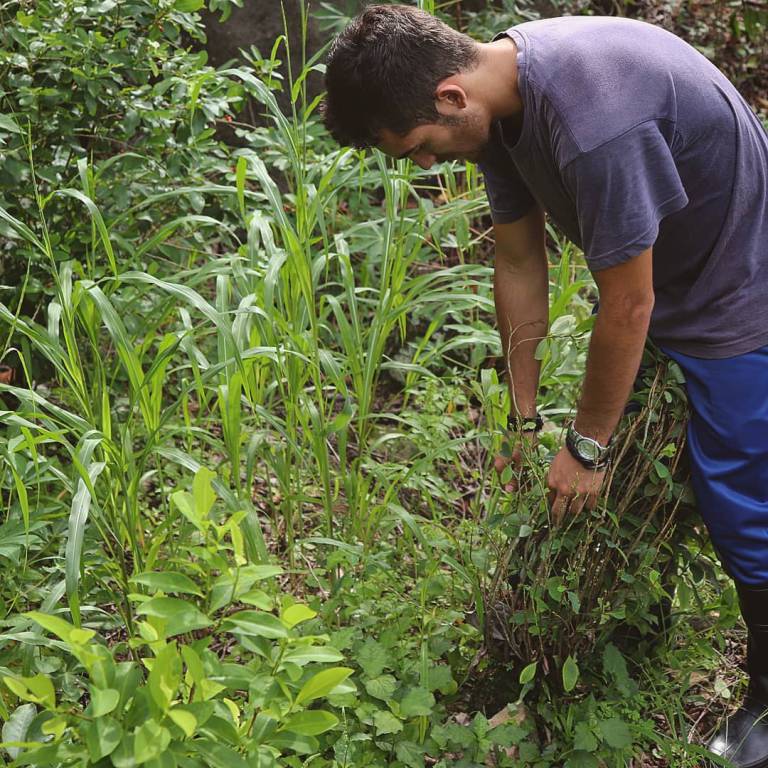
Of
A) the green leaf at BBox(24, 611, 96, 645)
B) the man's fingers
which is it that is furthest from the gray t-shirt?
the green leaf at BBox(24, 611, 96, 645)

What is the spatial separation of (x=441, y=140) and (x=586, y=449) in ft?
2.27

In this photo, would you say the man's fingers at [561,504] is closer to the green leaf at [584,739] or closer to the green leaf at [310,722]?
the green leaf at [584,739]

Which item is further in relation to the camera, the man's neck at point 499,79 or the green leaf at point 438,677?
the green leaf at point 438,677

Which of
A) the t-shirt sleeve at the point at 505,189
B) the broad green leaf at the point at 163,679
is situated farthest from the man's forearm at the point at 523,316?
the broad green leaf at the point at 163,679

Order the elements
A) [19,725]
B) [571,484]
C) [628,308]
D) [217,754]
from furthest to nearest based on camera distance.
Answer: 1. [571,484]
2. [628,308]
3. [19,725]
4. [217,754]

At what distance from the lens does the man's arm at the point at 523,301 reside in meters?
2.25

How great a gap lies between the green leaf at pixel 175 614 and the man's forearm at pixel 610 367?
0.92 meters

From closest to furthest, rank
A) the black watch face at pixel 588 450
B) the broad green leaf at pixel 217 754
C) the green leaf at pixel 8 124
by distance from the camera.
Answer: the broad green leaf at pixel 217 754 < the black watch face at pixel 588 450 < the green leaf at pixel 8 124

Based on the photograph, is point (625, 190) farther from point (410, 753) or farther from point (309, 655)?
point (410, 753)

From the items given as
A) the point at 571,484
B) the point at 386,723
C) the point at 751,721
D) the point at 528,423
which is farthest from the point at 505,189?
the point at 751,721

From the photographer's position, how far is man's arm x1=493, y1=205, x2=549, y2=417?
225cm

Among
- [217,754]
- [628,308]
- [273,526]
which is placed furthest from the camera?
[273,526]

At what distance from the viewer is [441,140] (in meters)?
1.88

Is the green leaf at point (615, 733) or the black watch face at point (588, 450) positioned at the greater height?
the black watch face at point (588, 450)
